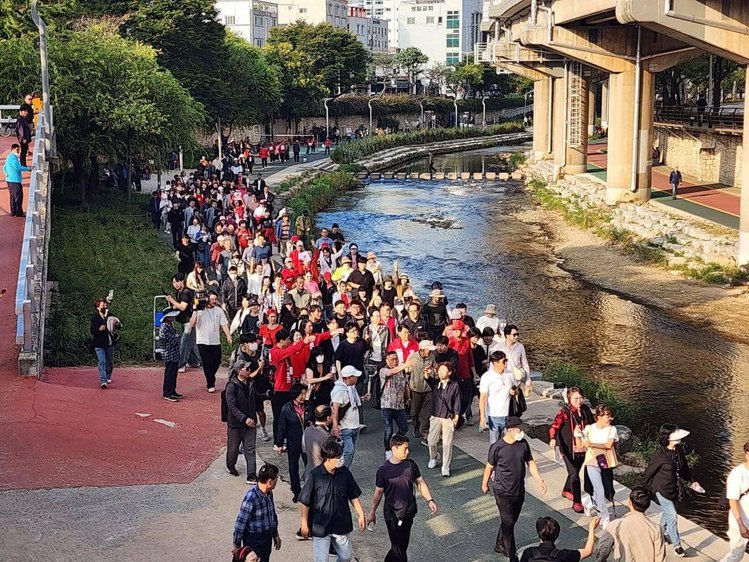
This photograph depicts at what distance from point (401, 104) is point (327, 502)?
98.4 m

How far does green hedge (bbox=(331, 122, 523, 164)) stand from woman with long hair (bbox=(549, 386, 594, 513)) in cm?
5419

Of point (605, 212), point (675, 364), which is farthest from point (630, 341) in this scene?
point (605, 212)

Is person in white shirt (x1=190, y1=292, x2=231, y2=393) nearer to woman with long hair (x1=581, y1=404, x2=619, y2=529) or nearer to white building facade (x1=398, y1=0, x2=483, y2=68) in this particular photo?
woman with long hair (x1=581, y1=404, x2=619, y2=529)

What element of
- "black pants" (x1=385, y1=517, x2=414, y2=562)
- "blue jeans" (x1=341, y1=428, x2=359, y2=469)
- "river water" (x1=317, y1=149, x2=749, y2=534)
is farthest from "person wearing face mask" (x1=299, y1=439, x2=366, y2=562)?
"river water" (x1=317, y1=149, x2=749, y2=534)

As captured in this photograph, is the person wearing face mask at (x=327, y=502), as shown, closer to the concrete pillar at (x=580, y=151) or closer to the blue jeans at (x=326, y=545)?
the blue jeans at (x=326, y=545)

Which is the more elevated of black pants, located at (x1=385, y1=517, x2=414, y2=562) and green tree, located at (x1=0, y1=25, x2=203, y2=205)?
green tree, located at (x1=0, y1=25, x2=203, y2=205)

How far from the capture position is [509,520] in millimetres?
9789

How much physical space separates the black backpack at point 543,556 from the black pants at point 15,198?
16458mm

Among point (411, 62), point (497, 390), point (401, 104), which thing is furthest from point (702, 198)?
point (411, 62)

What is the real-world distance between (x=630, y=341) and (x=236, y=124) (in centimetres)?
4746

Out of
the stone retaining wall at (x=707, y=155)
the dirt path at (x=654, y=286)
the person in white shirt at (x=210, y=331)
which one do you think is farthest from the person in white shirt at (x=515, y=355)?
the stone retaining wall at (x=707, y=155)

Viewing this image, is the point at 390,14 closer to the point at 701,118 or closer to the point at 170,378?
the point at 701,118

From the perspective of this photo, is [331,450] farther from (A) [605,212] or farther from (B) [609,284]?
(A) [605,212]

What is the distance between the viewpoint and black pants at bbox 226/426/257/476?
11.5m
